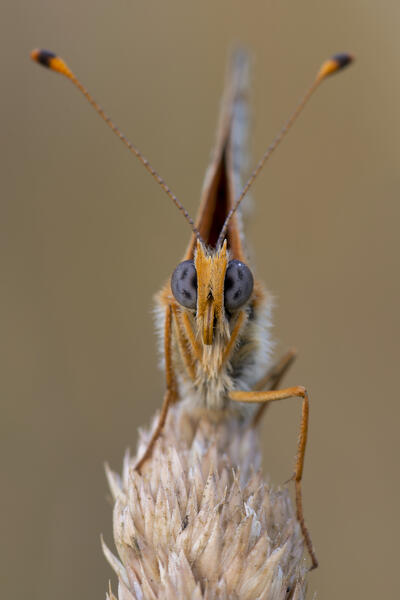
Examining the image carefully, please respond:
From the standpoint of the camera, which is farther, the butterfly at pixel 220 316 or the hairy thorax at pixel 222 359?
the hairy thorax at pixel 222 359

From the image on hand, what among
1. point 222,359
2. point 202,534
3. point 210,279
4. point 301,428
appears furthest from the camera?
point 222,359

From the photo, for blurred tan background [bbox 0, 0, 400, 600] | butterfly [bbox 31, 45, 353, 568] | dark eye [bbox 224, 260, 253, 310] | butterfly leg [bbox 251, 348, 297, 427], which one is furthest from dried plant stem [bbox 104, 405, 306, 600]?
blurred tan background [bbox 0, 0, 400, 600]

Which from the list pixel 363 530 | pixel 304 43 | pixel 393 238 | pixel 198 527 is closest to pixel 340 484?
pixel 363 530

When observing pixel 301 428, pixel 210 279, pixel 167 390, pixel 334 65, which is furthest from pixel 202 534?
pixel 334 65

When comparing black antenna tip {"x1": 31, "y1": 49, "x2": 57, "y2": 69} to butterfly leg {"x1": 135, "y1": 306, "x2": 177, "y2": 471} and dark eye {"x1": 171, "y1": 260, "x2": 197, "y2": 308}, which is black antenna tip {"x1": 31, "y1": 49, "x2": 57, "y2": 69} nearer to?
dark eye {"x1": 171, "y1": 260, "x2": 197, "y2": 308}

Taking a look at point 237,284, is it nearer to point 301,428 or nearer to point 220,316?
point 220,316

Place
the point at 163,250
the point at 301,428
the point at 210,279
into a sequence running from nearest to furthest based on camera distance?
the point at 210,279
the point at 301,428
the point at 163,250

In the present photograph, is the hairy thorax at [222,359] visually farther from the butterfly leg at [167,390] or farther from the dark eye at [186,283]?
the dark eye at [186,283]

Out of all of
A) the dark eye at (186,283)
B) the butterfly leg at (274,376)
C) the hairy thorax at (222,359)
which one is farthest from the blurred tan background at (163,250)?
the dark eye at (186,283)
